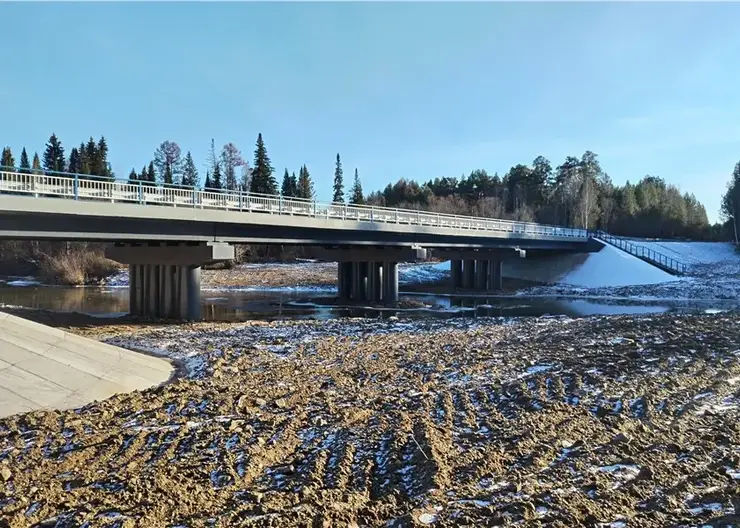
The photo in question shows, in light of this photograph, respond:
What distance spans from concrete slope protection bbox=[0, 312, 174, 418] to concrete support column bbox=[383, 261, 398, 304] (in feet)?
86.0

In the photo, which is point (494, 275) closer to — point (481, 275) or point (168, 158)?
point (481, 275)

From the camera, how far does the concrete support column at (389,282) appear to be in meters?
38.3

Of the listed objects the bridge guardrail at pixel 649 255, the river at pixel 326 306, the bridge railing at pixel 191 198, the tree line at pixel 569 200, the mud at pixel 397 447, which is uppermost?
the tree line at pixel 569 200

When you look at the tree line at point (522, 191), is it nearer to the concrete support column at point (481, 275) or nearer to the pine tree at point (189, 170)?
Result: the pine tree at point (189, 170)

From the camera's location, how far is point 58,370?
34.4ft

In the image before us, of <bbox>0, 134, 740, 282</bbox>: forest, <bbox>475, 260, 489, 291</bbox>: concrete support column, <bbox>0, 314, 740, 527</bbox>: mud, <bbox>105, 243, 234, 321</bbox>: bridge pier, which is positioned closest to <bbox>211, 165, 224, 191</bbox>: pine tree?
<bbox>0, 134, 740, 282</bbox>: forest

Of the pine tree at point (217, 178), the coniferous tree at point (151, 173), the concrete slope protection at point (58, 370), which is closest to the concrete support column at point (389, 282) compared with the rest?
the concrete slope protection at point (58, 370)

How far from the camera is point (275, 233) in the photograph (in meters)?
29.5

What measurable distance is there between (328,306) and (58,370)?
83.7 feet

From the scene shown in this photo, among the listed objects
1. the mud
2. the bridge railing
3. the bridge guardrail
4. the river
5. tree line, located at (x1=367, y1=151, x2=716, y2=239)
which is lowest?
the river

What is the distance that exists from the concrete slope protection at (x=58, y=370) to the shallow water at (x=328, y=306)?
54.4 feet

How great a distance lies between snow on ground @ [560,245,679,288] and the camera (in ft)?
163

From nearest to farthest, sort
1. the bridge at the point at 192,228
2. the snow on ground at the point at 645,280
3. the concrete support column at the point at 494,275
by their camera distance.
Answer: the bridge at the point at 192,228, the snow on ground at the point at 645,280, the concrete support column at the point at 494,275

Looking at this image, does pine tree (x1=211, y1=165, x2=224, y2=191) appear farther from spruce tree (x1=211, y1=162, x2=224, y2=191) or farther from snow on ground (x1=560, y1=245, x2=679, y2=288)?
snow on ground (x1=560, y1=245, x2=679, y2=288)
